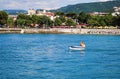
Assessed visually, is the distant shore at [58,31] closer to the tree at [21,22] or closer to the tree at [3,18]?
the tree at [3,18]

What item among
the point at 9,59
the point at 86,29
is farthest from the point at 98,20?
the point at 9,59

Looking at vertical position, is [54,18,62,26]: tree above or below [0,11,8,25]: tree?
below

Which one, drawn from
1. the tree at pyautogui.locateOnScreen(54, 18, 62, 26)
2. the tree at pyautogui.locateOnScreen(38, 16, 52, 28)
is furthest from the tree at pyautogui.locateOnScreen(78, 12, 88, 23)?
the tree at pyautogui.locateOnScreen(38, 16, 52, 28)

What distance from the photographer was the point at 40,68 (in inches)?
1430

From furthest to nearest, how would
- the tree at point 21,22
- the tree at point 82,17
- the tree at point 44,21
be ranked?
the tree at point 82,17 < the tree at point 44,21 < the tree at point 21,22

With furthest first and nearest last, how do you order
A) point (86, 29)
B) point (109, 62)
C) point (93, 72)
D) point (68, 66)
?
1. point (86, 29)
2. point (109, 62)
3. point (68, 66)
4. point (93, 72)

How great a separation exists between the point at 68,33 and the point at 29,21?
15343 mm

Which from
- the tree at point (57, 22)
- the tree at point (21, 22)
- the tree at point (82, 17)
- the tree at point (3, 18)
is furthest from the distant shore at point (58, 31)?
the tree at point (82, 17)

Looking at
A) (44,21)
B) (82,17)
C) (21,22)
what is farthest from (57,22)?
(21,22)

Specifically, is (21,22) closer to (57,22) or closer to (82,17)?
(57,22)

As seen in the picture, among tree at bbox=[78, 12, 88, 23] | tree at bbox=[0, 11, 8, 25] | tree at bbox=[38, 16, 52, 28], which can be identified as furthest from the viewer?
tree at bbox=[78, 12, 88, 23]

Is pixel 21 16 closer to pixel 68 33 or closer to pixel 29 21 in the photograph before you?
pixel 29 21

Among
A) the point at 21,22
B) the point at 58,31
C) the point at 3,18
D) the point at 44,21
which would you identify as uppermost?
the point at 3,18

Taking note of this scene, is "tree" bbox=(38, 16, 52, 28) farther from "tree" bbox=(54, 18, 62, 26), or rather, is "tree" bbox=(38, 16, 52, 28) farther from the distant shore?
the distant shore
